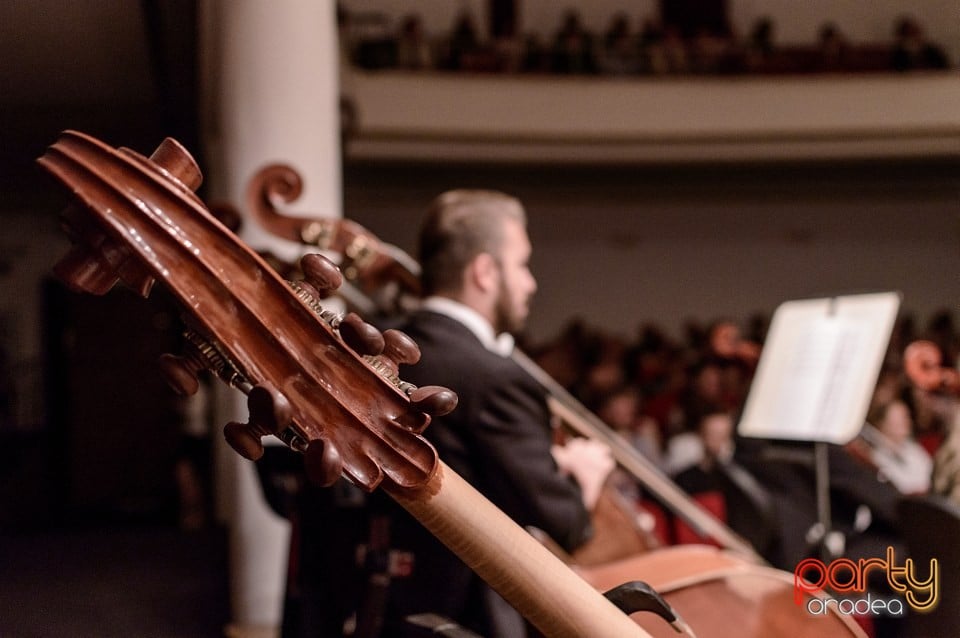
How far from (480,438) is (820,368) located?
3.73 ft

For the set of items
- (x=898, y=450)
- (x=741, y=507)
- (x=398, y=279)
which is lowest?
(x=898, y=450)

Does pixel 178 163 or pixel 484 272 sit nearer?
pixel 178 163

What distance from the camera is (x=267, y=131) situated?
2.71m

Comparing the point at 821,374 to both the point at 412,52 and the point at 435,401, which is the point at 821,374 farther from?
the point at 412,52

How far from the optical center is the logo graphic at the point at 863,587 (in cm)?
132

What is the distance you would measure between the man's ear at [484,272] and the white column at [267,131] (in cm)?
104

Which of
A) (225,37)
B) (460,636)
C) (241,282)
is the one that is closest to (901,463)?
(225,37)

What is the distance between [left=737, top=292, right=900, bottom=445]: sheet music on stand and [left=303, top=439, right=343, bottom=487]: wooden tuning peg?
1629 millimetres

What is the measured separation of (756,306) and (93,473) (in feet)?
23.6

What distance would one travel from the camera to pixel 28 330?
30.2 feet

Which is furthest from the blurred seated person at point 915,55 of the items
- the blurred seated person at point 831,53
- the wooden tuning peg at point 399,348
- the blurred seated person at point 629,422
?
the wooden tuning peg at point 399,348

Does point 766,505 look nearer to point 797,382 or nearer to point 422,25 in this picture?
point 797,382

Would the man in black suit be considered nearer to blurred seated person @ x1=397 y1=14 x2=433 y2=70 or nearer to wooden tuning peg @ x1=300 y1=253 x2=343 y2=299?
wooden tuning peg @ x1=300 y1=253 x2=343 y2=299

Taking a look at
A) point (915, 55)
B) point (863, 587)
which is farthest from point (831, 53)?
point (863, 587)
